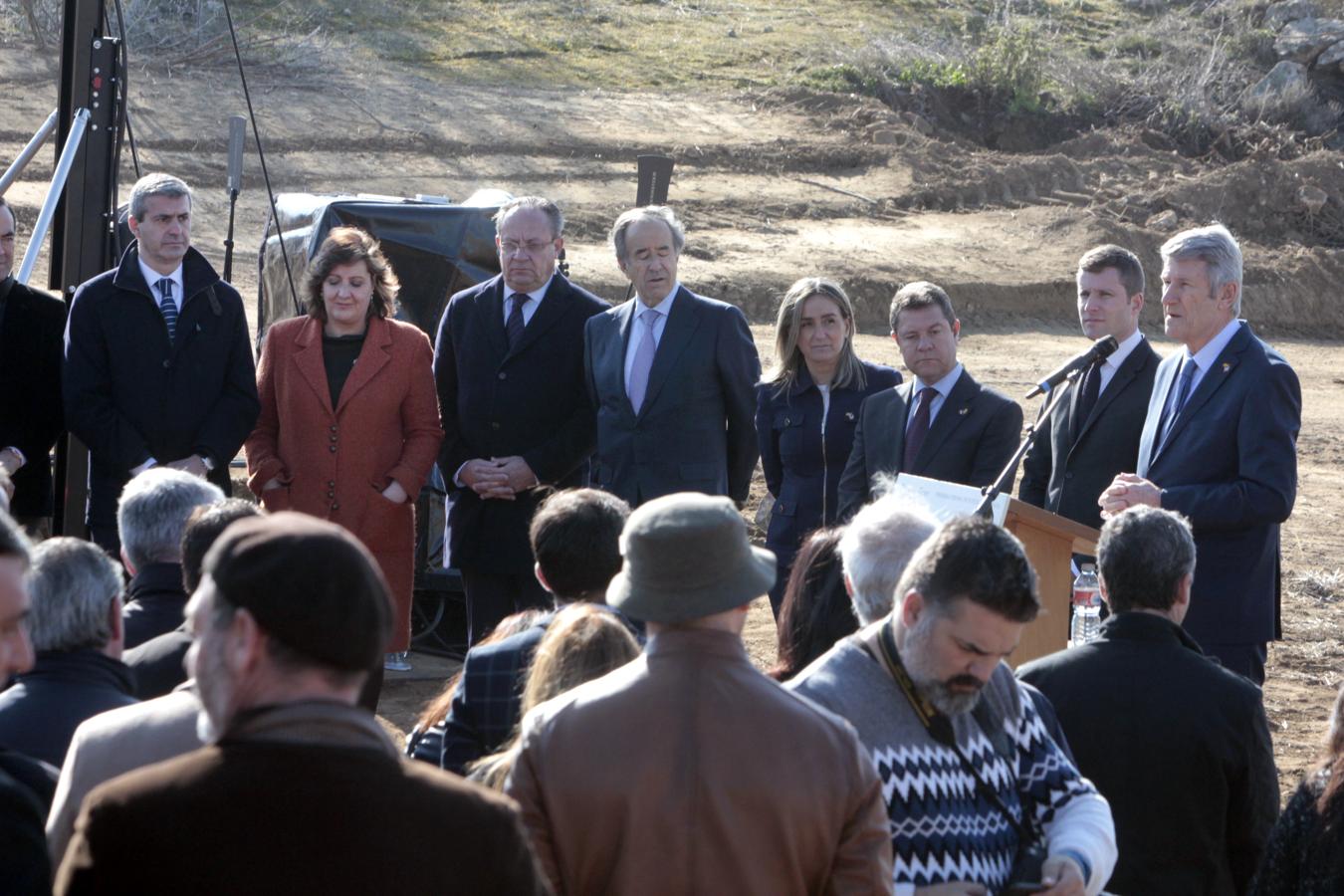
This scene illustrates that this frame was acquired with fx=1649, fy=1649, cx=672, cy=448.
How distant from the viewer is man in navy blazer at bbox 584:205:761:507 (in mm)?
6629

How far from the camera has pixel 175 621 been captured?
14.1 ft

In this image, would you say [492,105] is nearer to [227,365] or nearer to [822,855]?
[227,365]

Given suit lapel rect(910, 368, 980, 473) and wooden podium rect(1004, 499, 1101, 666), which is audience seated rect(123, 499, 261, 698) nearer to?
wooden podium rect(1004, 499, 1101, 666)

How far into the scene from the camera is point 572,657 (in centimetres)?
330

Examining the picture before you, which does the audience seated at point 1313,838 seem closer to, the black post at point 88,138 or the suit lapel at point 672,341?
the suit lapel at point 672,341

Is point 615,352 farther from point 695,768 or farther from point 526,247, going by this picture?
point 695,768

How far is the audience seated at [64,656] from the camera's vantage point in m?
3.38

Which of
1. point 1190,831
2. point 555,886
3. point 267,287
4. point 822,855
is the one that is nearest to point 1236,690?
point 1190,831

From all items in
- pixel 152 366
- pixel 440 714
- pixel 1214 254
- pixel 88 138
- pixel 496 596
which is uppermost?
pixel 1214 254

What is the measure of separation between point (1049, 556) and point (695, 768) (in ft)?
9.60

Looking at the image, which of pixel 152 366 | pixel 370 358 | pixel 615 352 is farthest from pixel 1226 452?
pixel 152 366

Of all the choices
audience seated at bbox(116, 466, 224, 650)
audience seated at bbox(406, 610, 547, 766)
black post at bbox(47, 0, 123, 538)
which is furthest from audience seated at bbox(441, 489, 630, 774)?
black post at bbox(47, 0, 123, 538)

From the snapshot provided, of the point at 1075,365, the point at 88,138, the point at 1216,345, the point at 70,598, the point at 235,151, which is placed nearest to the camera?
the point at 70,598

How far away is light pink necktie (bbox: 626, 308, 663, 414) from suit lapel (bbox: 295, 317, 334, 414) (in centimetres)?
125
